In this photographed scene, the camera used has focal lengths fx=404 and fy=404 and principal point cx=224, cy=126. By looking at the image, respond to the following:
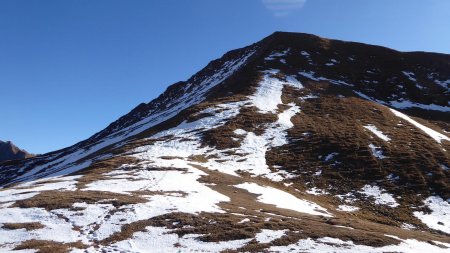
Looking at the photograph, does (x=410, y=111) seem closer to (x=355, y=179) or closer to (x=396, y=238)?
(x=355, y=179)

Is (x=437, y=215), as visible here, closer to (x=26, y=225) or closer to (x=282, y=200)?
(x=282, y=200)

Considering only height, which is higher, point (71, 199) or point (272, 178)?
point (71, 199)

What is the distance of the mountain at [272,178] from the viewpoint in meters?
27.3

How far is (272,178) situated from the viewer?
5331cm

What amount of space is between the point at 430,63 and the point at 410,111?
45776mm

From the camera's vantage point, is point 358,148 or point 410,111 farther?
point 410,111

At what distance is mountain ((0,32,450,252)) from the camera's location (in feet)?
89.6

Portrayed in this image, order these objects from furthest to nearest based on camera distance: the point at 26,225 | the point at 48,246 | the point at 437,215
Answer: the point at 437,215 → the point at 26,225 → the point at 48,246

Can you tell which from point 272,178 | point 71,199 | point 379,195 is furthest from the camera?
point 272,178

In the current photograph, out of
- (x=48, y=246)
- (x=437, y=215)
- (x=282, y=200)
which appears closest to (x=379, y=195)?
(x=437, y=215)

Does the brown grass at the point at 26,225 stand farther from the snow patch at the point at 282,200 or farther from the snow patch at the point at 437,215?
the snow patch at the point at 437,215

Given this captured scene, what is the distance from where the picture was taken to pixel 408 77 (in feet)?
391

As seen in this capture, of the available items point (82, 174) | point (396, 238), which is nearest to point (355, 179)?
point (396, 238)

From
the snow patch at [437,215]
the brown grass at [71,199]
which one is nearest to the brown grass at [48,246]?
the brown grass at [71,199]
